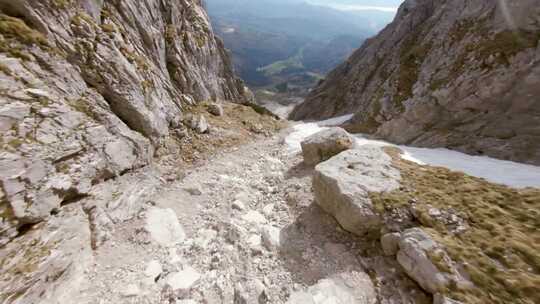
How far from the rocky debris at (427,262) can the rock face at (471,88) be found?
17705 mm

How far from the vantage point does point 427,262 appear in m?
6.96

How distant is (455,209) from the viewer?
28.6 feet

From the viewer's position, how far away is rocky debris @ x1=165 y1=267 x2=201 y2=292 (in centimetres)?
747

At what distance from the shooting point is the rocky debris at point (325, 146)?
16469mm

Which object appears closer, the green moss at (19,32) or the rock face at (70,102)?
the rock face at (70,102)

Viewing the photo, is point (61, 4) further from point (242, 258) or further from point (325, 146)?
point (325, 146)

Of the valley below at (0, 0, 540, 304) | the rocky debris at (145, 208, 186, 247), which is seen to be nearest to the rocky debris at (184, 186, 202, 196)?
the valley below at (0, 0, 540, 304)

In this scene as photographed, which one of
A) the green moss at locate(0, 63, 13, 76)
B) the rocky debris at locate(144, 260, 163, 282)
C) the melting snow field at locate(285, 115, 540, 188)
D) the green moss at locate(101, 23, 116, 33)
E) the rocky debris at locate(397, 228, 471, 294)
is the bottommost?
the melting snow field at locate(285, 115, 540, 188)

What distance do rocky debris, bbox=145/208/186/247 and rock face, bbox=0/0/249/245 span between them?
3234 mm

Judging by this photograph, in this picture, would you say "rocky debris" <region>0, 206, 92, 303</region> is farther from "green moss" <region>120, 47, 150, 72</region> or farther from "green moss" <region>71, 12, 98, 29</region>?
"green moss" <region>120, 47, 150, 72</region>

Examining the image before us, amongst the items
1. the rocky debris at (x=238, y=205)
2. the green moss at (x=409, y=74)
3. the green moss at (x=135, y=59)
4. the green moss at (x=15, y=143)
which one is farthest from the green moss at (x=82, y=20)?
the green moss at (x=409, y=74)

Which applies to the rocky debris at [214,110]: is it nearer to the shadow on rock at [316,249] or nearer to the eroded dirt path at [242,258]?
the eroded dirt path at [242,258]

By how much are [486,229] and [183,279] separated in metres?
11.9

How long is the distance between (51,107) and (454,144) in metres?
31.8
